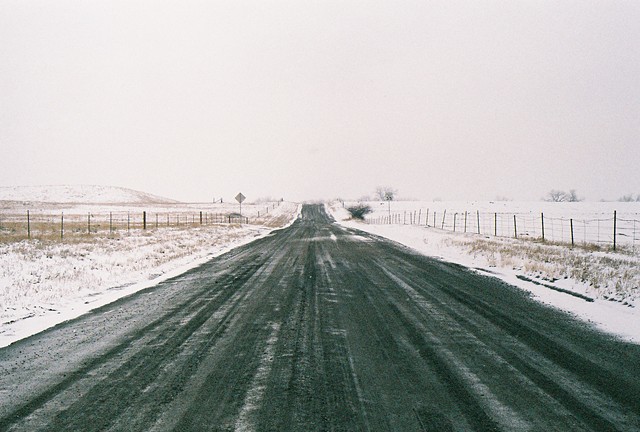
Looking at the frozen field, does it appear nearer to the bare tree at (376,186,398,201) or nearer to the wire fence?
the wire fence

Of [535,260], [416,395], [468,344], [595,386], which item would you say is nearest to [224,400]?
[416,395]

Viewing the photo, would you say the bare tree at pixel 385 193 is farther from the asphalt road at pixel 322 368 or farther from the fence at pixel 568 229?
the asphalt road at pixel 322 368

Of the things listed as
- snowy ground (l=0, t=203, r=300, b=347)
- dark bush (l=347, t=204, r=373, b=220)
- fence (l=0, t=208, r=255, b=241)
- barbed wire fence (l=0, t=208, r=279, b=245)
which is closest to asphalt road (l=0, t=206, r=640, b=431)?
snowy ground (l=0, t=203, r=300, b=347)

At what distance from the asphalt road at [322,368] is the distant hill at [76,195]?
426 feet

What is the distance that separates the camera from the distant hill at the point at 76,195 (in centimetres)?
12866

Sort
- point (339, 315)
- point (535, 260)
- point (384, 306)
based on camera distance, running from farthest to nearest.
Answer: point (535, 260)
point (384, 306)
point (339, 315)

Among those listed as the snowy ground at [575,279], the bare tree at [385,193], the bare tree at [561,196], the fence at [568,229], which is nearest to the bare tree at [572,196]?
the bare tree at [561,196]

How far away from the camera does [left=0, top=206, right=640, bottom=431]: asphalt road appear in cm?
364

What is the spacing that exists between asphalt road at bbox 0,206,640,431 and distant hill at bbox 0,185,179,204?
130 meters

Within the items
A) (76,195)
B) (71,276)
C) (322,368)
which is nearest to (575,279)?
(322,368)

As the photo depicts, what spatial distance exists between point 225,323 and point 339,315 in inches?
77.5

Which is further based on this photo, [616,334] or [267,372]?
[616,334]

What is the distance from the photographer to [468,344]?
5766mm

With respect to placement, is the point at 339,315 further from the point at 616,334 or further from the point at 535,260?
the point at 535,260
